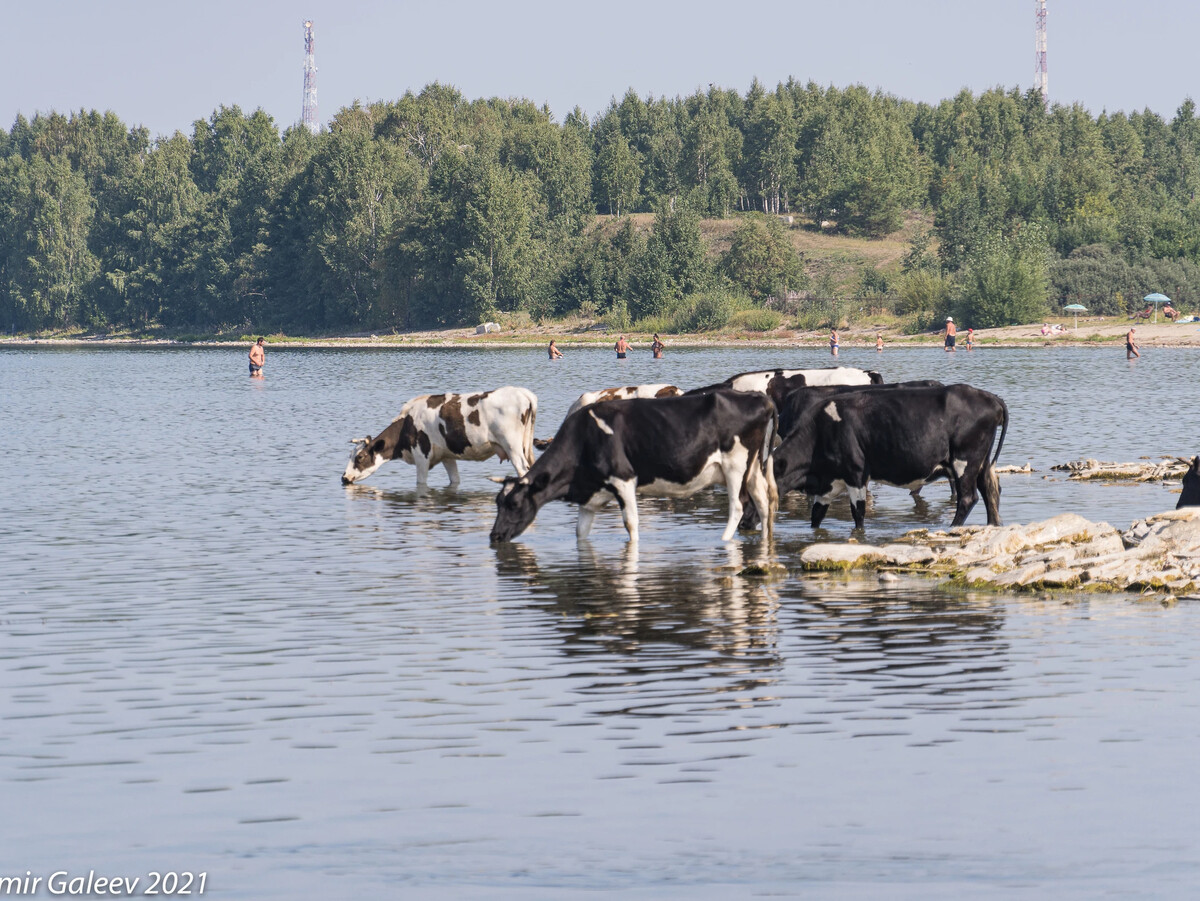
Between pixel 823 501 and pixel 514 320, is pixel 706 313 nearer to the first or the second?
pixel 514 320

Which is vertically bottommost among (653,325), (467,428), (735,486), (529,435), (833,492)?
(833,492)

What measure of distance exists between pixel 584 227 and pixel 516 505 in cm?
14985

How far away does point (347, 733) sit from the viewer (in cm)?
1229

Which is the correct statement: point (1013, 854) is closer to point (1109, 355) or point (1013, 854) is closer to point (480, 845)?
point (480, 845)

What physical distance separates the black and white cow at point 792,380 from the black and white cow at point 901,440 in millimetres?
7040

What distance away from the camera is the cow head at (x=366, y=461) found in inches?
1199

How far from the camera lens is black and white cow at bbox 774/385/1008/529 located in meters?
21.6

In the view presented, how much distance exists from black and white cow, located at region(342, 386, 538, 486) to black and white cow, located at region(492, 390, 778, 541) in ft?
20.0

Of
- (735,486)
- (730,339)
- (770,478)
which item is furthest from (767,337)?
(735,486)

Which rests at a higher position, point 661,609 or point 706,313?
point 706,313

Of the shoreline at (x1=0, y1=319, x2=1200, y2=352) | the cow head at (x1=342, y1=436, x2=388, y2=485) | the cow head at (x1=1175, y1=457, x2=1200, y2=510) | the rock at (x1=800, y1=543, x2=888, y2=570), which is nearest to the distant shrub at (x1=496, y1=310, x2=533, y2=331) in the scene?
the shoreline at (x1=0, y1=319, x2=1200, y2=352)

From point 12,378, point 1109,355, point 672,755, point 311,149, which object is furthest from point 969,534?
point 311,149

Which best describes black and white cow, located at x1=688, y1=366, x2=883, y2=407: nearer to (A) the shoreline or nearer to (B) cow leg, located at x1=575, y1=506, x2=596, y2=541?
(B) cow leg, located at x1=575, y1=506, x2=596, y2=541

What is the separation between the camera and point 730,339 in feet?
404
